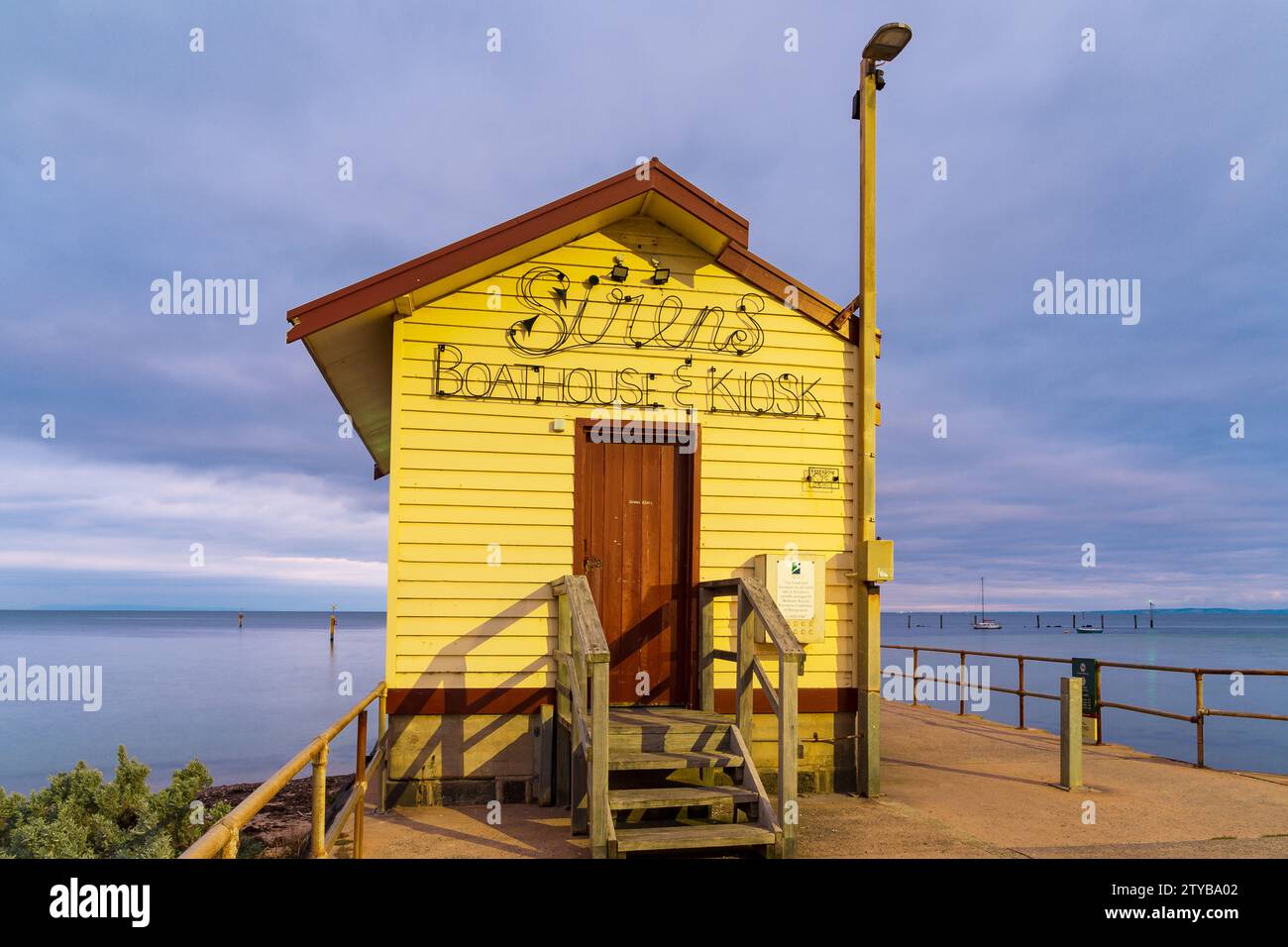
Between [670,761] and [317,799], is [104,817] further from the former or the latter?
[317,799]

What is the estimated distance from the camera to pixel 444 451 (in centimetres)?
762

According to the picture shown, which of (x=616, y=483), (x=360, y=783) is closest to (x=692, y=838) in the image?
(x=360, y=783)

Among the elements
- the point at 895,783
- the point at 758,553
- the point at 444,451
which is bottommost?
the point at 895,783

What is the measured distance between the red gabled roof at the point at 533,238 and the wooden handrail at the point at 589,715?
107 inches

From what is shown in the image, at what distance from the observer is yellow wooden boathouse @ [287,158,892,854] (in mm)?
7410

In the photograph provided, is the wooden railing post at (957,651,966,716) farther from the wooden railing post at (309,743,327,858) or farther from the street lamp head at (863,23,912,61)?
the wooden railing post at (309,743,327,858)

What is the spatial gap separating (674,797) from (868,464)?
3.75 meters

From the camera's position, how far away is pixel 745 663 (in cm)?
675

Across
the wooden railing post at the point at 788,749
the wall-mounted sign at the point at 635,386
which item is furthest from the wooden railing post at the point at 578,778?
the wall-mounted sign at the point at 635,386

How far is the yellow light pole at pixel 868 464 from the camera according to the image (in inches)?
312

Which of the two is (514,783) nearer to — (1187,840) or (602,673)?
(602,673)
